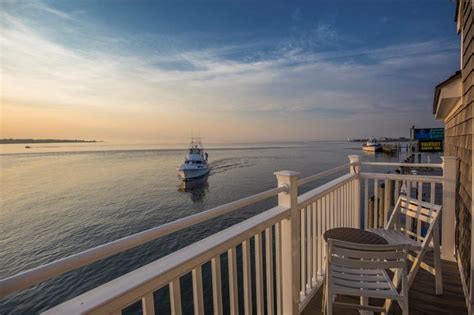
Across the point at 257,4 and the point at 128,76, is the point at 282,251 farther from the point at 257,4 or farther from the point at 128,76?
the point at 128,76

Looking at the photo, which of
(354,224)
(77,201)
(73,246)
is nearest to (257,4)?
(354,224)

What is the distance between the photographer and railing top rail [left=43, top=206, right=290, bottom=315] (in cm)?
73

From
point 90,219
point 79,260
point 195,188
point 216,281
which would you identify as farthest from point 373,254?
point 195,188

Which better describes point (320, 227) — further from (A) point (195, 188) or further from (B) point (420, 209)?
(A) point (195, 188)

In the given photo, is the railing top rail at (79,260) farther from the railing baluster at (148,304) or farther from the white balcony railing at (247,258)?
the railing baluster at (148,304)

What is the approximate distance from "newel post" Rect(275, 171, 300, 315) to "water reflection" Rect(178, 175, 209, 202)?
1553cm

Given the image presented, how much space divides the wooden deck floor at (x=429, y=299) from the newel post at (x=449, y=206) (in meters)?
0.37

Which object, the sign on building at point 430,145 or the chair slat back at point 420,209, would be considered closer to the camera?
the chair slat back at point 420,209

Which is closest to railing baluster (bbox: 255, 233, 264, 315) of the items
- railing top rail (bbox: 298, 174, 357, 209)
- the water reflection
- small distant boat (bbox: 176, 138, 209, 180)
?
railing top rail (bbox: 298, 174, 357, 209)

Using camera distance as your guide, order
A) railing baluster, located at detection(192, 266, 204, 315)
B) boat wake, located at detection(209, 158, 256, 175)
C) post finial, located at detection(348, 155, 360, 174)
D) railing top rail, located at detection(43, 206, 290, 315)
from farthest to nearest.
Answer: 1. boat wake, located at detection(209, 158, 256, 175)
2. post finial, located at detection(348, 155, 360, 174)
3. railing baluster, located at detection(192, 266, 204, 315)
4. railing top rail, located at detection(43, 206, 290, 315)

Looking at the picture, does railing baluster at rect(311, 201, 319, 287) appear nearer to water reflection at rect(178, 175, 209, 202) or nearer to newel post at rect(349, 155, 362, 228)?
newel post at rect(349, 155, 362, 228)

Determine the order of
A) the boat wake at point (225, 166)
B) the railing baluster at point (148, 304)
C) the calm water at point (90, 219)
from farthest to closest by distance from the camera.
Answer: the boat wake at point (225, 166) → the calm water at point (90, 219) → the railing baluster at point (148, 304)

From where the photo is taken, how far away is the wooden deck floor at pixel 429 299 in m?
2.23

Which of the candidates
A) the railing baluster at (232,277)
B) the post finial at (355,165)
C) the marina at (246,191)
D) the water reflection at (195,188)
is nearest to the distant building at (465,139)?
the marina at (246,191)
